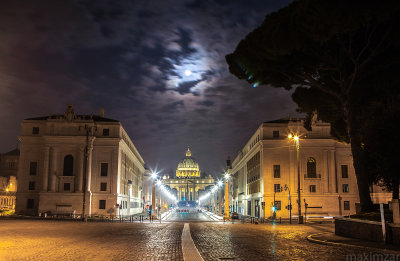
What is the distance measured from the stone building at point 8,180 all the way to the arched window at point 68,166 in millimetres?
25942

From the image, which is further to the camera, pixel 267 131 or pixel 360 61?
pixel 267 131

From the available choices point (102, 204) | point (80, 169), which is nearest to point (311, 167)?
point (102, 204)

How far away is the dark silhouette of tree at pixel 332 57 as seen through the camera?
17688 mm

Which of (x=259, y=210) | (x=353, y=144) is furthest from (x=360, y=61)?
(x=259, y=210)

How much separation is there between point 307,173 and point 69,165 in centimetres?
3572

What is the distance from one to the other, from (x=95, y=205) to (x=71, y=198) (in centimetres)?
359

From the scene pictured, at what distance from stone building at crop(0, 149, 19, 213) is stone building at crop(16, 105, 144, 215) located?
876 inches

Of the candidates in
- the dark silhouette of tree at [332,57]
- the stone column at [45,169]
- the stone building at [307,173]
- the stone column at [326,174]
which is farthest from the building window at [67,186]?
the dark silhouette of tree at [332,57]

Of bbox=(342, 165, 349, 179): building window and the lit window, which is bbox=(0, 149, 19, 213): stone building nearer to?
the lit window

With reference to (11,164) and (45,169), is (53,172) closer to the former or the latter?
(45,169)

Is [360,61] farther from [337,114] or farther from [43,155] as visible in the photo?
[43,155]

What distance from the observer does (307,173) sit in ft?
188

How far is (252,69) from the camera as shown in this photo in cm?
2308

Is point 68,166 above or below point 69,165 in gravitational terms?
below
